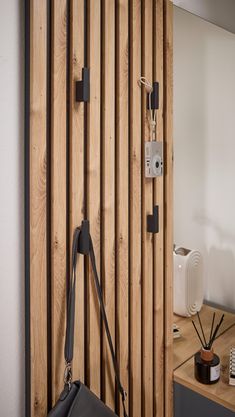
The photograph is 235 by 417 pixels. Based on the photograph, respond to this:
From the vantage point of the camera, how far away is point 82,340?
1090 mm

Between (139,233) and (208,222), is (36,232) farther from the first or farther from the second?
(208,222)

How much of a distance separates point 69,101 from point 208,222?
1.24 meters

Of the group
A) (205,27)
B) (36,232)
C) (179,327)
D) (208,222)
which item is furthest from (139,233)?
(205,27)

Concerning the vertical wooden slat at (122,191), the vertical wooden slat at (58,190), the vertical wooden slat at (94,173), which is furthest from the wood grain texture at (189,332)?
the vertical wooden slat at (58,190)

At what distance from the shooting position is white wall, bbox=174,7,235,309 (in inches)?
75.3

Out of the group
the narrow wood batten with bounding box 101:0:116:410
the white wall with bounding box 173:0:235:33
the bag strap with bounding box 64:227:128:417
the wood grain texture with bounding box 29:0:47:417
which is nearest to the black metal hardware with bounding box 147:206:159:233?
the narrow wood batten with bounding box 101:0:116:410

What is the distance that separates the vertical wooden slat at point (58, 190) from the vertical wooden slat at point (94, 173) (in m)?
0.09

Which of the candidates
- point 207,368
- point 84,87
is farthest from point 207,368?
point 84,87

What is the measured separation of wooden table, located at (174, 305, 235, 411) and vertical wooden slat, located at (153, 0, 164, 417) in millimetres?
94

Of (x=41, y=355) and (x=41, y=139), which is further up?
(x=41, y=139)

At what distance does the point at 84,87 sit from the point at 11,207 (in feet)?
1.23

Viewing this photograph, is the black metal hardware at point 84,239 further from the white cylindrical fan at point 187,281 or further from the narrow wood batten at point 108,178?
the white cylindrical fan at point 187,281

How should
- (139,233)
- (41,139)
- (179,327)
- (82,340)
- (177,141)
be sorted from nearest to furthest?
(41,139), (82,340), (139,233), (179,327), (177,141)

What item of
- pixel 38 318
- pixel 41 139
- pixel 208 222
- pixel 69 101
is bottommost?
pixel 38 318
